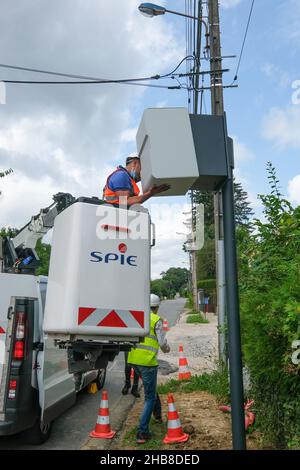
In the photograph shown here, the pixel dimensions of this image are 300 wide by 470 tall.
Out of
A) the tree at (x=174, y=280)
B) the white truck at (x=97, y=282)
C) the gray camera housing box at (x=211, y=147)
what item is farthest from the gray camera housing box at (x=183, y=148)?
the tree at (x=174, y=280)

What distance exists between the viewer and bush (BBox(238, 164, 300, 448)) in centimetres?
344

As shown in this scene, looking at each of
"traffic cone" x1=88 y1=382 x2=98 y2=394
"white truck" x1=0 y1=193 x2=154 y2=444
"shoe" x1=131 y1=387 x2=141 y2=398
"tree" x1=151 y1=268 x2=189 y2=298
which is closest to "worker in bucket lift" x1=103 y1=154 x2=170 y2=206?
"white truck" x1=0 y1=193 x2=154 y2=444

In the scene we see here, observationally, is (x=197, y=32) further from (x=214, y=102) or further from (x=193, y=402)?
(x=193, y=402)

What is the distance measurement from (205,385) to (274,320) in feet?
15.4

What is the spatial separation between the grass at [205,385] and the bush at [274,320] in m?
2.00

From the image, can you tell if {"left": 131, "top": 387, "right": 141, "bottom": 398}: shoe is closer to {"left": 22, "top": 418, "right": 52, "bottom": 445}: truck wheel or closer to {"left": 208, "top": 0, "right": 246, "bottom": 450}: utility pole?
{"left": 22, "top": 418, "right": 52, "bottom": 445}: truck wheel

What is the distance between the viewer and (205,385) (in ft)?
25.7

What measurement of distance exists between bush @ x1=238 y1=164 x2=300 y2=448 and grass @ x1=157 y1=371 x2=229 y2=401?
78.8 inches

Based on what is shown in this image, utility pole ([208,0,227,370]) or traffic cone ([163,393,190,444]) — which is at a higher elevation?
utility pole ([208,0,227,370])

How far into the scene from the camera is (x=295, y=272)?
3.69 m

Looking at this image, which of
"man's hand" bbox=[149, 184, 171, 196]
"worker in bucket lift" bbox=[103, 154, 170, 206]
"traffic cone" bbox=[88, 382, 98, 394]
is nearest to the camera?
"man's hand" bbox=[149, 184, 171, 196]
